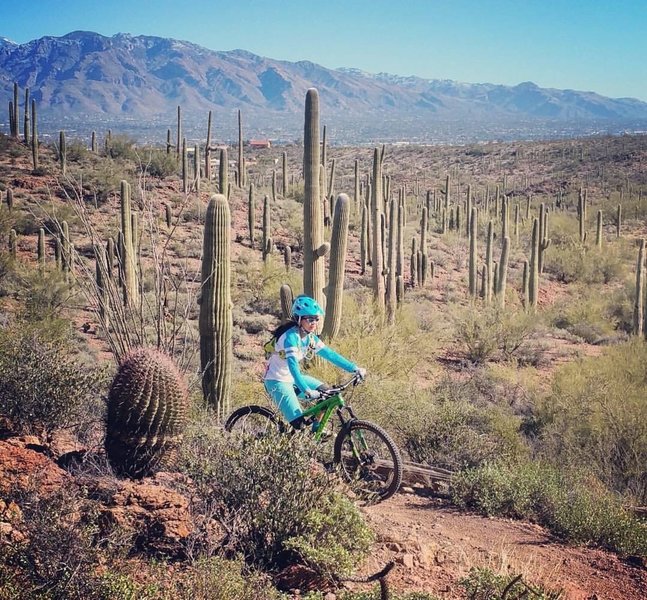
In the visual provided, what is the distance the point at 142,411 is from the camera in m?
5.58

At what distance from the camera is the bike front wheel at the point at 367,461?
6.18m

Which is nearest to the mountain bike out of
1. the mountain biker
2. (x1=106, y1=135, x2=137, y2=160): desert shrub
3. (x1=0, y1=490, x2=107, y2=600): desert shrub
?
the mountain biker

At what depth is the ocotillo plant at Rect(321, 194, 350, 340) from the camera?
11.6 m

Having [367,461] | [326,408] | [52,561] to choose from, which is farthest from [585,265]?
[52,561]

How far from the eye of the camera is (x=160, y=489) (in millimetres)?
5230

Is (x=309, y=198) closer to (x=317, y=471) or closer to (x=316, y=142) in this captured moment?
(x=316, y=142)

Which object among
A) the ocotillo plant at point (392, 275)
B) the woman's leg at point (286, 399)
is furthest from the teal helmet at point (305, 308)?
the ocotillo plant at point (392, 275)

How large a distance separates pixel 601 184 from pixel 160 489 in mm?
Answer: 56105

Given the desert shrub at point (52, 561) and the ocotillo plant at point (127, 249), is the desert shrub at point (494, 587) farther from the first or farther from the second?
the ocotillo plant at point (127, 249)

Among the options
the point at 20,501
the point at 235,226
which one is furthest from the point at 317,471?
the point at 235,226

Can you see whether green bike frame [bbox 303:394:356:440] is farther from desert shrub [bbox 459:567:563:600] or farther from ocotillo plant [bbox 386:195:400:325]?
ocotillo plant [bbox 386:195:400:325]

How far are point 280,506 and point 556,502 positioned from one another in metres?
2.99

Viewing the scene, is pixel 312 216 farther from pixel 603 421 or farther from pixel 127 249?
pixel 603 421

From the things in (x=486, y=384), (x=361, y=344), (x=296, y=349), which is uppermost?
(x=296, y=349)
